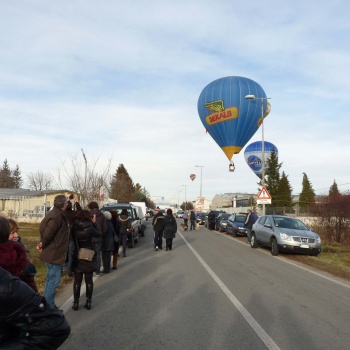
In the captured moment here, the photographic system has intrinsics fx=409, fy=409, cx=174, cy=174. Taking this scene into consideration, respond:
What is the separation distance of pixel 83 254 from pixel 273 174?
64.1 meters

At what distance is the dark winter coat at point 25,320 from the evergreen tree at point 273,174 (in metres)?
65.8

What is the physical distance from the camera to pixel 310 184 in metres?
87.8

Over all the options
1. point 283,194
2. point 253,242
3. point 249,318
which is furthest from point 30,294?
point 283,194

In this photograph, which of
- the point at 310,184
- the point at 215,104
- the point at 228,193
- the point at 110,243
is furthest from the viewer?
the point at 228,193

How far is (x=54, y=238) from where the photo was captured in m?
6.37

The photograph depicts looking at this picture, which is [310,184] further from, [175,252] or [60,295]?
[60,295]

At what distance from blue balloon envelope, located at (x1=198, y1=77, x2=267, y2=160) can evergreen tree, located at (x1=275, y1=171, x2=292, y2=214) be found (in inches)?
1300

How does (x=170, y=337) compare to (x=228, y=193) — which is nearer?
(x=170, y=337)

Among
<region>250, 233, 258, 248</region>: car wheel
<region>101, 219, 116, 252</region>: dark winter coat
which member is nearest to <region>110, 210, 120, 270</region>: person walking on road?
<region>101, 219, 116, 252</region>: dark winter coat

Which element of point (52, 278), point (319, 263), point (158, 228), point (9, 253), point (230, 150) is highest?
point (230, 150)

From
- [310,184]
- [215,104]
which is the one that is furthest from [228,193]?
[215,104]

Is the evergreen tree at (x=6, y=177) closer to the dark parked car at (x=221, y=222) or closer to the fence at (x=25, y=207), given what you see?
the fence at (x=25, y=207)

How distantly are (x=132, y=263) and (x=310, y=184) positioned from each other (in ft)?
265

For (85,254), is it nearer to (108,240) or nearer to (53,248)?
(53,248)
